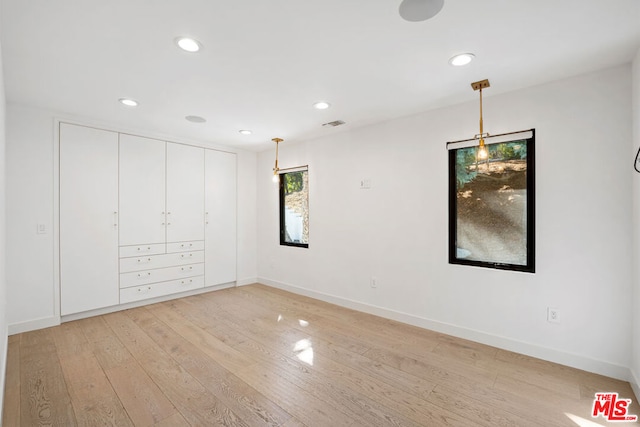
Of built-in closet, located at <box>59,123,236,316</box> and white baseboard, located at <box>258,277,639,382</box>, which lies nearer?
white baseboard, located at <box>258,277,639,382</box>

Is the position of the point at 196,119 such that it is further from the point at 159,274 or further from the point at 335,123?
the point at 159,274

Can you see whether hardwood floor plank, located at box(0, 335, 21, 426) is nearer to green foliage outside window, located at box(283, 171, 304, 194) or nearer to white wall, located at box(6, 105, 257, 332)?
white wall, located at box(6, 105, 257, 332)

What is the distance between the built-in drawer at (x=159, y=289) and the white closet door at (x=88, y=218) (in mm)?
126

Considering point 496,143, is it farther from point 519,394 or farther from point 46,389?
point 46,389

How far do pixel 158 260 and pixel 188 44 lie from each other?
3.21 metres

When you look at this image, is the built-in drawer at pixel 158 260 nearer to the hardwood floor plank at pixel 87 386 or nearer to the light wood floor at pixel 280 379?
the light wood floor at pixel 280 379

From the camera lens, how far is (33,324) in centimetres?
321

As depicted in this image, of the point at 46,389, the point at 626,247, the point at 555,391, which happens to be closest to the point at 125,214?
the point at 46,389

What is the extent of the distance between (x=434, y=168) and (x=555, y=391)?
83.8 inches

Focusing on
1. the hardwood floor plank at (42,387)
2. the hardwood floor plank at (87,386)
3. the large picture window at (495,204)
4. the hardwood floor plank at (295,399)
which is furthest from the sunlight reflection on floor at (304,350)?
the large picture window at (495,204)

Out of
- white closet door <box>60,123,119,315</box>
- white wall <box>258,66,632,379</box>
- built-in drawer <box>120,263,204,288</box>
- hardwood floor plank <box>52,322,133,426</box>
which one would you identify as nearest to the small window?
white wall <box>258,66,632,379</box>

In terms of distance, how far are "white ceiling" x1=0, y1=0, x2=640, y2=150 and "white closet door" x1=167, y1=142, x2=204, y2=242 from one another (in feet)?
4.09

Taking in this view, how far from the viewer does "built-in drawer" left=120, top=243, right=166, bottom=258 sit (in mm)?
3869

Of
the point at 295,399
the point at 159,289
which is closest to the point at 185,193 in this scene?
the point at 159,289
